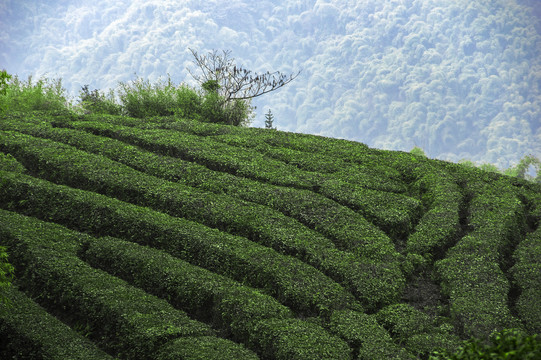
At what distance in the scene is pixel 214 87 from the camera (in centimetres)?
2880

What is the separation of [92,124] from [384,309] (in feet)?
51.8

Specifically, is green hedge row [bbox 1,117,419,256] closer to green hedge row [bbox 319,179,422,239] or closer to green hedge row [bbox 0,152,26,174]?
green hedge row [bbox 319,179,422,239]

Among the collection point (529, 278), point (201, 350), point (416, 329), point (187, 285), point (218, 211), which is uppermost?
point (218, 211)

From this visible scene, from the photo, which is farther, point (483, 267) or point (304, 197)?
point (304, 197)

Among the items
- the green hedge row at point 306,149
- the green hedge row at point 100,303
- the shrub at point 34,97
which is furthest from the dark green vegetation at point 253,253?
the shrub at point 34,97

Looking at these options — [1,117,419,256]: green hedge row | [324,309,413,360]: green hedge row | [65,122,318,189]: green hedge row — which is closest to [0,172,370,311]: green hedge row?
[324,309,413,360]: green hedge row

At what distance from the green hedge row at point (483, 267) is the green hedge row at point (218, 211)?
141 cm

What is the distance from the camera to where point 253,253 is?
12.5 m

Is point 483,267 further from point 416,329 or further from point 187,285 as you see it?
point 187,285

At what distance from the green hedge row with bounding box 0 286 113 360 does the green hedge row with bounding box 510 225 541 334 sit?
9.08 metres

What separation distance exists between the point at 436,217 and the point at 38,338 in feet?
37.6

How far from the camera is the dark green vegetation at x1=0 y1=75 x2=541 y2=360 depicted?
9.91 m

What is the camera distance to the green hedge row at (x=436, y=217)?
13.6 m

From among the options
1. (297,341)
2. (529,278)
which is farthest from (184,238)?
(529,278)
